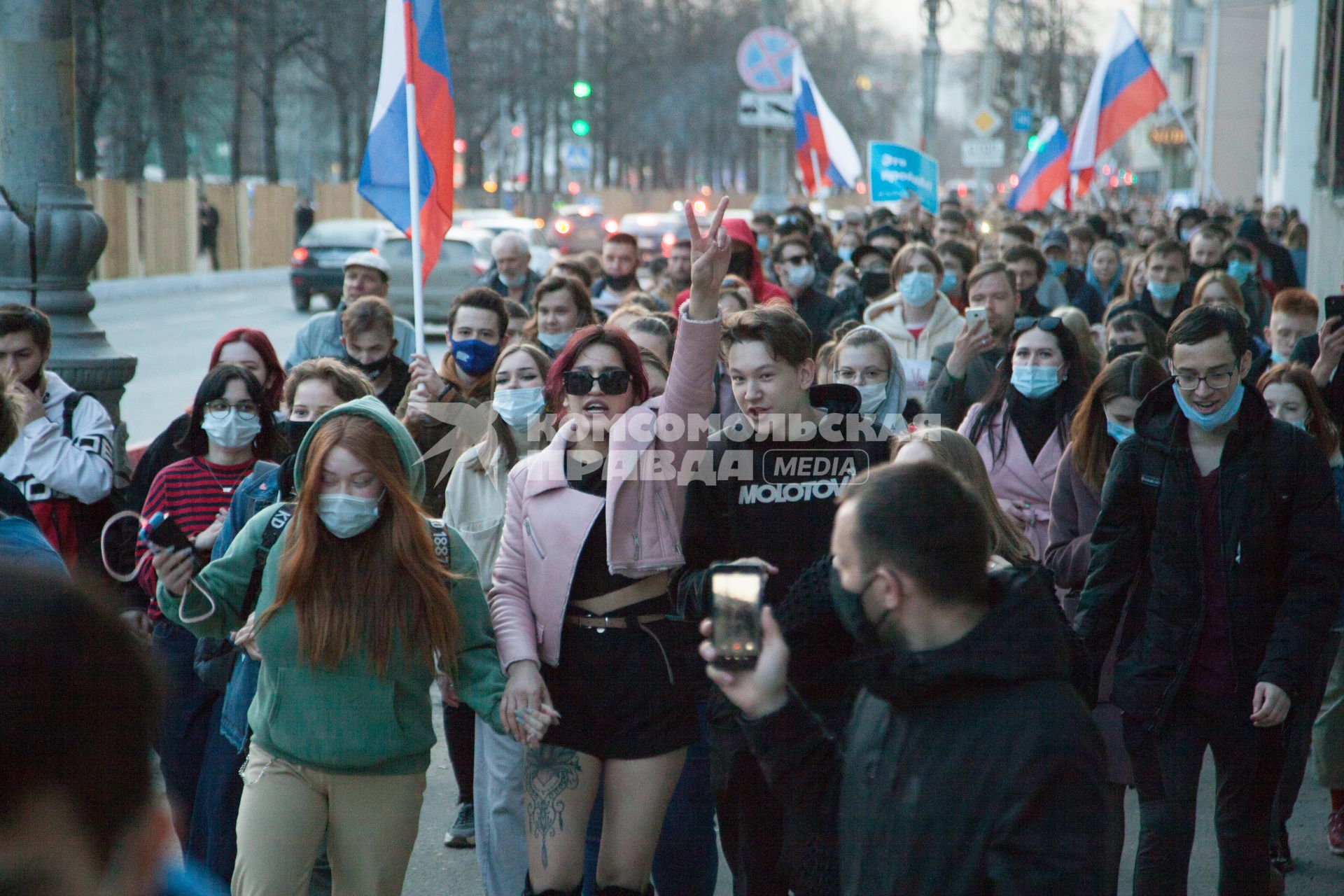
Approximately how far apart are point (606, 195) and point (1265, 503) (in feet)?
195

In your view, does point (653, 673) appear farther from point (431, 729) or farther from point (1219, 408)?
point (1219, 408)

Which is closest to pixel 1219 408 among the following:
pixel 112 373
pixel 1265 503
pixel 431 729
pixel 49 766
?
pixel 1265 503

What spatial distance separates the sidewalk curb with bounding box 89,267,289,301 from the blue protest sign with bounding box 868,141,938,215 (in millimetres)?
20348

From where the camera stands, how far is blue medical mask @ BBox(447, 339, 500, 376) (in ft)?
21.9

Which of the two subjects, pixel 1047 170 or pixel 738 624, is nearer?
pixel 738 624

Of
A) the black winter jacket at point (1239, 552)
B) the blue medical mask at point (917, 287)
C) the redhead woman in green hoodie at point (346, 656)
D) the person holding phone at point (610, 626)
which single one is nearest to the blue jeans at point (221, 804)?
the redhead woman in green hoodie at point (346, 656)

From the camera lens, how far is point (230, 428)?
5.09m

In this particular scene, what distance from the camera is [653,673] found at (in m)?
4.15

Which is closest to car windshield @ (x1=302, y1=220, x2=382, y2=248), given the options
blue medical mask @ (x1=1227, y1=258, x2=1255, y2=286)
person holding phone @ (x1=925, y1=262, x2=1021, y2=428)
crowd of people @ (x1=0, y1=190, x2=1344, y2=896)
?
blue medical mask @ (x1=1227, y1=258, x2=1255, y2=286)

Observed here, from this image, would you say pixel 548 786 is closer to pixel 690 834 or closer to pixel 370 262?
pixel 690 834

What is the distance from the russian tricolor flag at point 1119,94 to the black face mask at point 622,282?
7.48 metres

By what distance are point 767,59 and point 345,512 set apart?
639 inches

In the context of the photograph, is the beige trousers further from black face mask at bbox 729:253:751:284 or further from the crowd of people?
black face mask at bbox 729:253:751:284

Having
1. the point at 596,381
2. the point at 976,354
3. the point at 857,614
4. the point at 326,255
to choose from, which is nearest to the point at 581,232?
Answer: the point at 326,255
